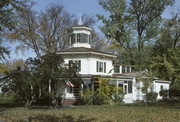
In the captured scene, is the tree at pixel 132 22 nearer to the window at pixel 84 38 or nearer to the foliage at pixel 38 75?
the window at pixel 84 38

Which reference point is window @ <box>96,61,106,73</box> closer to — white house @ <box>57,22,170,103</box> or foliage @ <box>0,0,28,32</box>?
white house @ <box>57,22,170,103</box>

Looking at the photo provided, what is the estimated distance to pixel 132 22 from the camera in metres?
39.0

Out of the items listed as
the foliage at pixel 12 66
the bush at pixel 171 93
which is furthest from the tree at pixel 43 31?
the bush at pixel 171 93

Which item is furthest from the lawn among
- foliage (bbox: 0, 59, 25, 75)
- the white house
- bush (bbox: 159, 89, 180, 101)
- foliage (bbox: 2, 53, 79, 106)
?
foliage (bbox: 0, 59, 25, 75)

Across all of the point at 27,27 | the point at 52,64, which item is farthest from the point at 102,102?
the point at 27,27

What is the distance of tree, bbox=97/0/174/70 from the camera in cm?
3725

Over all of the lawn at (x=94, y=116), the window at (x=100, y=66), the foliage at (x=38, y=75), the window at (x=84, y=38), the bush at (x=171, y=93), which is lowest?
the lawn at (x=94, y=116)

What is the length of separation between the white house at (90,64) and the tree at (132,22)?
19.8 feet

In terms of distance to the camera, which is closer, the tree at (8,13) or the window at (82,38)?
the tree at (8,13)

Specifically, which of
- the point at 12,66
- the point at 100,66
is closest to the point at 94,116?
the point at 100,66

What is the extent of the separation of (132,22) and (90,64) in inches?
603

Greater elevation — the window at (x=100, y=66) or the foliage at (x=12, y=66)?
the foliage at (x=12, y=66)

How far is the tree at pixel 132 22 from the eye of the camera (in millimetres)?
37250

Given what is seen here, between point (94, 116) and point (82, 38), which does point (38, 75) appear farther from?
point (82, 38)
